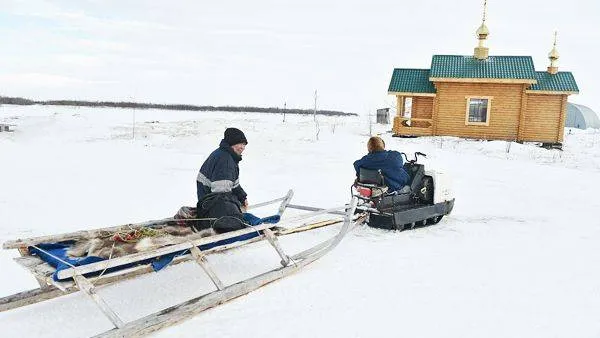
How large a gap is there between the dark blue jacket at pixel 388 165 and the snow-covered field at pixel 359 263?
30.9 inches

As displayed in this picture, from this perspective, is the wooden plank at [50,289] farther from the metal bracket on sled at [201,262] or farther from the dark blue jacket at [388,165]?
the dark blue jacket at [388,165]

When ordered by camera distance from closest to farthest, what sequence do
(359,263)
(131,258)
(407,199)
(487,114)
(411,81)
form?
1. (131,258)
2. (359,263)
3. (407,199)
4. (487,114)
5. (411,81)

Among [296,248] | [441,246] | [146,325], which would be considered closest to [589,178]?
[441,246]

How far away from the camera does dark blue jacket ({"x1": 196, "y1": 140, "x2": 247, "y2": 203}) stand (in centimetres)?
506

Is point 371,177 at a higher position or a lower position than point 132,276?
higher

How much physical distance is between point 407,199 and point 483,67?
15822 mm

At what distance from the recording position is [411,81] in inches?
870

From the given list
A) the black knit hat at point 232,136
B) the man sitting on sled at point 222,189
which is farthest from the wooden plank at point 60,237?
the black knit hat at point 232,136

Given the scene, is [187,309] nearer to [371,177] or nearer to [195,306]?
[195,306]

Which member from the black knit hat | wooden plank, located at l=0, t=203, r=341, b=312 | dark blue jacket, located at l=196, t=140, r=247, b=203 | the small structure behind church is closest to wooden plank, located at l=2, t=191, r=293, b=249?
wooden plank, located at l=0, t=203, r=341, b=312

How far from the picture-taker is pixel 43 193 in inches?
340

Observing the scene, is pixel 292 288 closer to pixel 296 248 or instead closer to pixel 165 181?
pixel 296 248

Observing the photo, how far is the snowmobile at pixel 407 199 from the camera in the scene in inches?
266

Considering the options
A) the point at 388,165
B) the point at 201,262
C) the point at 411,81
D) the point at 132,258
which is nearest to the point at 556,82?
the point at 411,81
